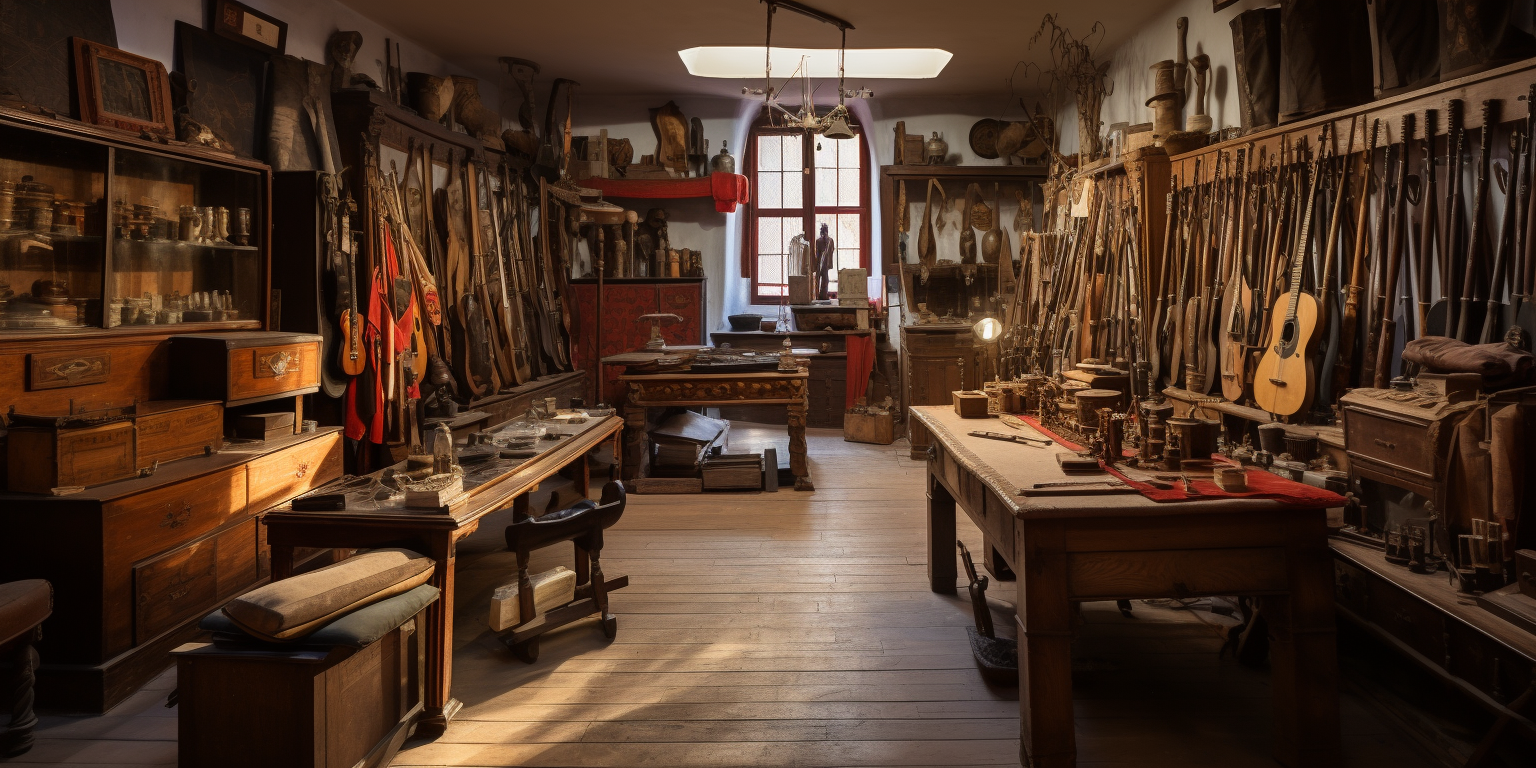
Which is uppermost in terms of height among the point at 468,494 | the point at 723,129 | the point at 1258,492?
the point at 723,129

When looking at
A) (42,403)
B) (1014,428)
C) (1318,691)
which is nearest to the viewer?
(1318,691)

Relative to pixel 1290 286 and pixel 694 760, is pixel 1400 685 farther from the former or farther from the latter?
pixel 694 760

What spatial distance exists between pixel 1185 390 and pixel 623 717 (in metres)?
3.71

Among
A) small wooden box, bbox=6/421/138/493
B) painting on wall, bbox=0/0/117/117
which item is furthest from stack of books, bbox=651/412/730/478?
painting on wall, bbox=0/0/117/117

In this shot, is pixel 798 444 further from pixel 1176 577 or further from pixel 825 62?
pixel 825 62

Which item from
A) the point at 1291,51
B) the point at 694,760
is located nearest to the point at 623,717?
the point at 694,760

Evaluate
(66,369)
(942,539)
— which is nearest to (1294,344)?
(942,539)

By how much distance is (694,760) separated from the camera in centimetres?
275

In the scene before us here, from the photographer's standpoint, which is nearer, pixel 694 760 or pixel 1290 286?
pixel 694 760

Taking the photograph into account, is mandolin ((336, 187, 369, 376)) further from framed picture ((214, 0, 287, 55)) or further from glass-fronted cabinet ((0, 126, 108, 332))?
glass-fronted cabinet ((0, 126, 108, 332))

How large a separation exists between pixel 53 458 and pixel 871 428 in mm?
6747

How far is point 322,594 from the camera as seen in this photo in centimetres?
243

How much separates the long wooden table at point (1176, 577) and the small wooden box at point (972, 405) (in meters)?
1.57

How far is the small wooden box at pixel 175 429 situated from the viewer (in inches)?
140
